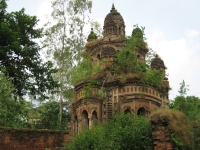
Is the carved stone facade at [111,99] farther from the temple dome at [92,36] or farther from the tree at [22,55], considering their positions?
the temple dome at [92,36]

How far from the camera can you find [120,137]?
1398 cm

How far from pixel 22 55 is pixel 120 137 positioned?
688cm

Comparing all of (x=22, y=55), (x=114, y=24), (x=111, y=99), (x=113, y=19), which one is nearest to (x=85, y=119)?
(x=111, y=99)

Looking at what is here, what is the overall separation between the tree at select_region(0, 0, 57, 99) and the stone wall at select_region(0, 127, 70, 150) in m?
2.20

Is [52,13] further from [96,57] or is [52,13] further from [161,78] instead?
[161,78]

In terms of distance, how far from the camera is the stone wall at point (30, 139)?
59.7 feet

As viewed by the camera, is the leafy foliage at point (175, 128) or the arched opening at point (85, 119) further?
the arched opening at point (85, 119)

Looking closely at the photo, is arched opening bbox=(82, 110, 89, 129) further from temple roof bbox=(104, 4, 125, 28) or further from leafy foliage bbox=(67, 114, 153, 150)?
temple roof bbox=(104, 4, 125, 28)

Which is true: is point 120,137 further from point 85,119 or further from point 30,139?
point 30,139

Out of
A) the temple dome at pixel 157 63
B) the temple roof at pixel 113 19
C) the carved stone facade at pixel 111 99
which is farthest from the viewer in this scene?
the temple roof at pixel 113 19

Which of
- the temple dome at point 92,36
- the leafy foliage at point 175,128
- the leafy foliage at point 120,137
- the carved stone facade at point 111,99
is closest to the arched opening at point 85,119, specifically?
the carved stone facade at point 111,99

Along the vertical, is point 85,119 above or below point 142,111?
below

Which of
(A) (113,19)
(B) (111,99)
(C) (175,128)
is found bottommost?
(C) (175,128)

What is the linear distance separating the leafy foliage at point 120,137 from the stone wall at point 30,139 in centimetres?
455
